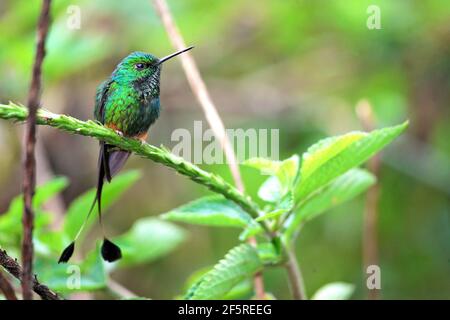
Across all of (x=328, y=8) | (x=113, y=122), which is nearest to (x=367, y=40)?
(x=328, y=8)

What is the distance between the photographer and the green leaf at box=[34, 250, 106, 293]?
191 centimetres

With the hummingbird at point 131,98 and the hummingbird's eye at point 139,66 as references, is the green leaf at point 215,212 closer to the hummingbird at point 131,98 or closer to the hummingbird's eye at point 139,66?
the hummingbird at point 131,98

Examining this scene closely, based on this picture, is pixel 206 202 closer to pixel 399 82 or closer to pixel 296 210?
pixel 296 210

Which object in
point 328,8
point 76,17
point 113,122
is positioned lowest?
point 113,122

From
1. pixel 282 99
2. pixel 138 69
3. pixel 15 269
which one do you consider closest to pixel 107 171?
pixel 138 69

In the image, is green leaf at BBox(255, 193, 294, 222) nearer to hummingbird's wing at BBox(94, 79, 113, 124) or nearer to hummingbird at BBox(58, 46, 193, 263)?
hummingbird at BBox(58, 46, 193, 263)

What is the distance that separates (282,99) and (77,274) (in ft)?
10.2

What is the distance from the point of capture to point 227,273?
1544mm

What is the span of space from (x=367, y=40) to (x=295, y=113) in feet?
2.38

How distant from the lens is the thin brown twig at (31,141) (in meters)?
0.80

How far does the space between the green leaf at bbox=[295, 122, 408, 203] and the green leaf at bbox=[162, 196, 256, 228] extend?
0.17 metres

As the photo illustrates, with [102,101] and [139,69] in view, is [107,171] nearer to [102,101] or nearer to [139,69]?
[102,101]

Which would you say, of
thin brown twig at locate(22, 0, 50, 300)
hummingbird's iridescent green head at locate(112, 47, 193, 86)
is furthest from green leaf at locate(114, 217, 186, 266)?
thin brown twig at locate(22, 0, 50, 300)

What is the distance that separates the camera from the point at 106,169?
6.47ft
